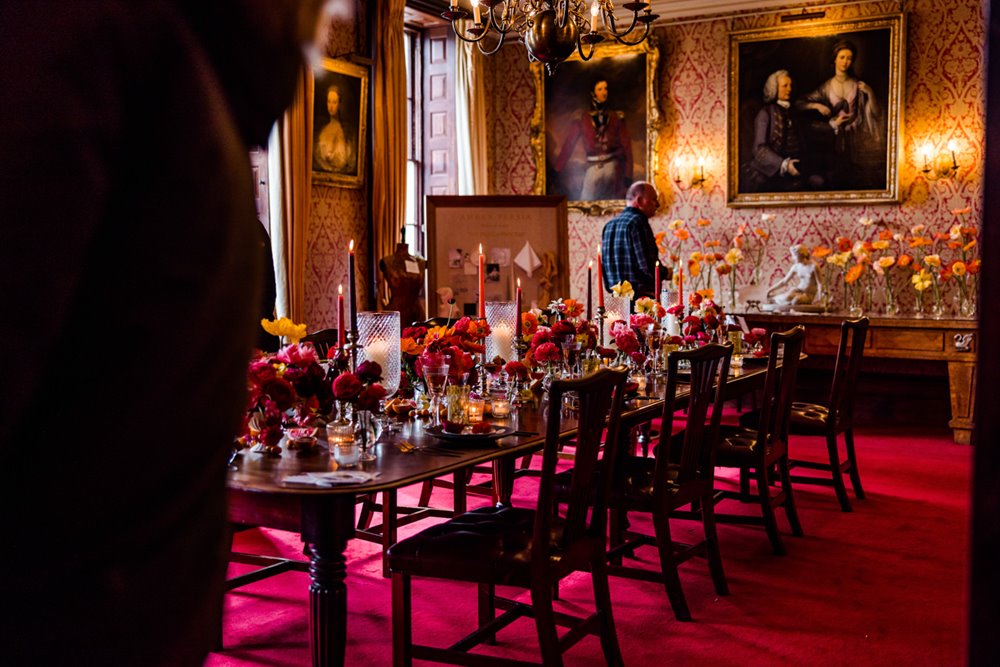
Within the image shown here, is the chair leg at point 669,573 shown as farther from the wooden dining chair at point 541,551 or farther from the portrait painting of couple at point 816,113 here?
the portrait painting of couple at point 816,113

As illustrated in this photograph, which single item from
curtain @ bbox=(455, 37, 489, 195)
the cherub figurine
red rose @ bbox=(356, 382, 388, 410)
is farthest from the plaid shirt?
red rose @ bbox=(356, 382, 388, 410)

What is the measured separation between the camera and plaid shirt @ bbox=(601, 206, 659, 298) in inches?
263

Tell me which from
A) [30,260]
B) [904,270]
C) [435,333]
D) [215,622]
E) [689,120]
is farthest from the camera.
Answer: [689,120]

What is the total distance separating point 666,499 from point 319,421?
4.15 ft

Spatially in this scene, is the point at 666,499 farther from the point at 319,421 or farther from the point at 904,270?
the point at 904,270

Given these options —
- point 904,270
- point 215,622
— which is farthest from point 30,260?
point 904,270

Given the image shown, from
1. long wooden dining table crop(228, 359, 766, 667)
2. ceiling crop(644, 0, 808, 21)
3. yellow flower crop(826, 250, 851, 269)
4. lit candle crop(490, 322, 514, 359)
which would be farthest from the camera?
ceiling crop(644, 0, 808, 21)

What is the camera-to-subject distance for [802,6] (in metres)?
7.93

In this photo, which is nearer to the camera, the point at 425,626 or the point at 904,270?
the point at 425,626

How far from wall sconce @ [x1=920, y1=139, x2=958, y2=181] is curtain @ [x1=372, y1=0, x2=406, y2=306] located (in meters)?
4.06

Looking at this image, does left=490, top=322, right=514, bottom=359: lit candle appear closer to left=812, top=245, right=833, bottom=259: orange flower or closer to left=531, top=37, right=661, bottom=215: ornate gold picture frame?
left=812, top=245, right=833, bottom=259: orange flower

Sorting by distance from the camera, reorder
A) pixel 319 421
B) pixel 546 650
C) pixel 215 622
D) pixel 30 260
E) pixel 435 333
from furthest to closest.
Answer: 1. pixel 435 333
2. pixel 319 421
3. pixel 546 650
4. pixel 215 622
5. pixel 30 260

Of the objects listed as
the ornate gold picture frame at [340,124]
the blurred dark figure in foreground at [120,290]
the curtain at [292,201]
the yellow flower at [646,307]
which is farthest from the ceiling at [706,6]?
the blurred dark figure in foreground at [120,290]

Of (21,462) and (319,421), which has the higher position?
(21,462)
